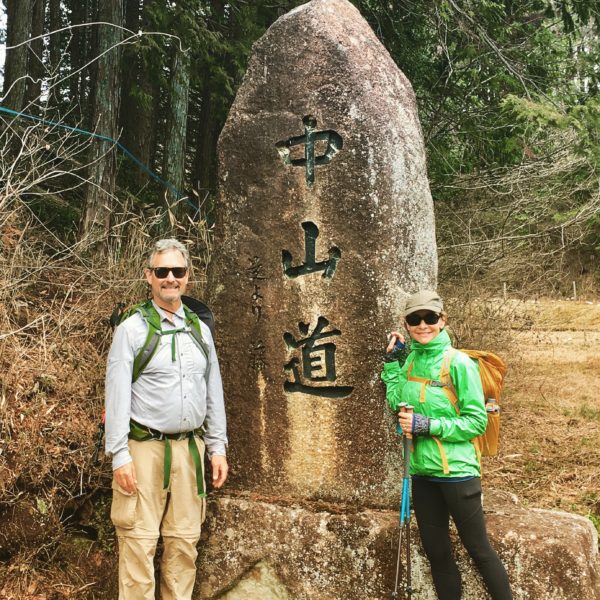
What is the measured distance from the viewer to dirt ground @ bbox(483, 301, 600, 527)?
541cm

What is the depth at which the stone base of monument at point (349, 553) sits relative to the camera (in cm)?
330

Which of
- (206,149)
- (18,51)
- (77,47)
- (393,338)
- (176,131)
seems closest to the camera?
(393,338)

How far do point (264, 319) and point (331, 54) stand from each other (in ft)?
4.99

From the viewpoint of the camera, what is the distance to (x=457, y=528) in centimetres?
307

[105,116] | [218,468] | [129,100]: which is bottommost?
[218,468]

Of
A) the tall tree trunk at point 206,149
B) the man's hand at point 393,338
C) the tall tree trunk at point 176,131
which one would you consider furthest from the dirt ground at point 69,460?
the tall tree trunk at point 206,149

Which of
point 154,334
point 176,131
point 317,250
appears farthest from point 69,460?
point 176,131

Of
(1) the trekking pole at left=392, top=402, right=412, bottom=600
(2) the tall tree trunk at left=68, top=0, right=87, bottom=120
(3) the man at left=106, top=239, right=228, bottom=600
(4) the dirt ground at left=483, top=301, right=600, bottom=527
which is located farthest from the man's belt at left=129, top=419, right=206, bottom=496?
Answer: (2) the tall tree trunk at left=68, top=0, right=87, bottom=120

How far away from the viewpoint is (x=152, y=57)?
707 centimetres

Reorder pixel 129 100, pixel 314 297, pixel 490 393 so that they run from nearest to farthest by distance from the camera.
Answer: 1. pixel 490 393
2. pixel 314 297
3. pixel 129 100

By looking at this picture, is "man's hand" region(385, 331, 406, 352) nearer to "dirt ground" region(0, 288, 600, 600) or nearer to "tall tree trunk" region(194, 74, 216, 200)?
"dirt ground" region(0, 288, 600, 600)

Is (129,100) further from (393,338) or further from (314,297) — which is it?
(393,338)

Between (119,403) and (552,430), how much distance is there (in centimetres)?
508

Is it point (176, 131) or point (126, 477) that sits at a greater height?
point (176, 131)
